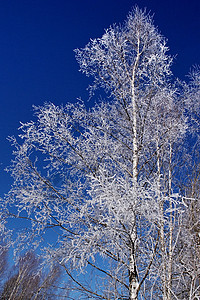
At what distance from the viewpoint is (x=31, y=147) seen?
12.2 ft

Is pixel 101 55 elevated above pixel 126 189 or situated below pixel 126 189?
above

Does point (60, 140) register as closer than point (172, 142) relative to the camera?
Yes

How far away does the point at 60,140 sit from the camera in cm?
386

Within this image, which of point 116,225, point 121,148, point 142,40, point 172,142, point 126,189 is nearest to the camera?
point 126,189

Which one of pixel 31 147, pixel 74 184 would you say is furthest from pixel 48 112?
pixel 74 184

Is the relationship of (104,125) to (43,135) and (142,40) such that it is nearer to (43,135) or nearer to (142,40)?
(43,135)

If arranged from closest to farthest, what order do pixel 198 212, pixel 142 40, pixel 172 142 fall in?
pixel 198 212 → pixel 172 142 → pixel 142 40

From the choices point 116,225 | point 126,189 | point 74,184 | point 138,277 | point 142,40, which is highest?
point 142,40

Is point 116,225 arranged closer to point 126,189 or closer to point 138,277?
point 126,189

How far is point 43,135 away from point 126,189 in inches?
78.7

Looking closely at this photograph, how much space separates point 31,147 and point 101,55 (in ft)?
8.56

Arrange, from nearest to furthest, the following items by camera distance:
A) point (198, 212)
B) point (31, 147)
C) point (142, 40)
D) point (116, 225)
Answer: point (116, 225), point (198, 212), point (31, 147), point (142, 40)

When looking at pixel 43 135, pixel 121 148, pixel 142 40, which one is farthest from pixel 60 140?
pixel 142 40

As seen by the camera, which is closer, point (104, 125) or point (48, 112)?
point (48, 112)
